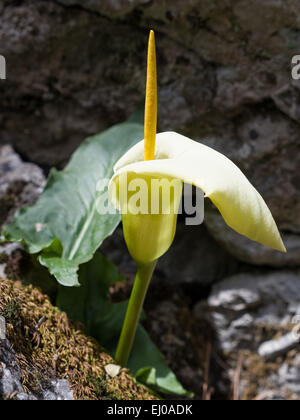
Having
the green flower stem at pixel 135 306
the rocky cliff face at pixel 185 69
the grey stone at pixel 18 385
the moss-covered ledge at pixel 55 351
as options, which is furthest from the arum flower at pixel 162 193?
the rocky cliff face at pixel 185 69

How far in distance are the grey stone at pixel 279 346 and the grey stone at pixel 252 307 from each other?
0.06ft

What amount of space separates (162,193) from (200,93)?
0.59 m

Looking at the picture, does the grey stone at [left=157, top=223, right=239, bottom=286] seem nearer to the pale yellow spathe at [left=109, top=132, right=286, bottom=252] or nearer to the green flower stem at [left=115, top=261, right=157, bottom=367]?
the green flower stem at [left=115, top=261, right=157, bottom=367]

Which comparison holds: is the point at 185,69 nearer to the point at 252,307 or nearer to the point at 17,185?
the point at 17,185

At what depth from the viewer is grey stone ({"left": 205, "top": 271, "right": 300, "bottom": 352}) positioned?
4.25ft

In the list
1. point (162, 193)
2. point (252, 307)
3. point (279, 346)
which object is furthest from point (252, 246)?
point (162, 193)

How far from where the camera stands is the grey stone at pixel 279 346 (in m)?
1.28

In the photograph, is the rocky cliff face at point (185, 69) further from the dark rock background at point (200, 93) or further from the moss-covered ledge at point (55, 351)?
the moss-covered ledge at point (55, 351)

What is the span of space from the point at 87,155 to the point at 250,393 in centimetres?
87

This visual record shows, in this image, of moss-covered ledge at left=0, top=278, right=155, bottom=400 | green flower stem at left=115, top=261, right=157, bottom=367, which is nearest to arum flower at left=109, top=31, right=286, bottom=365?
green flower stem at left=115, top=261, right=157, bottom=367

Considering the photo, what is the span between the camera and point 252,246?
1.29 metres

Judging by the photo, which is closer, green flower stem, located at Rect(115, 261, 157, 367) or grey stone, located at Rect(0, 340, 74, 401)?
grey stone, located at Rect(0, 340, 74, 401)

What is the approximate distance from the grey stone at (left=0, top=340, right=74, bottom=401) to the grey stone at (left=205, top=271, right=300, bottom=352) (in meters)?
0.74

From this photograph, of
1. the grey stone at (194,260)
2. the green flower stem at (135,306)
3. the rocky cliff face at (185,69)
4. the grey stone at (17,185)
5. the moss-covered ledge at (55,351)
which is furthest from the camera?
the grey stone at (194,260)
